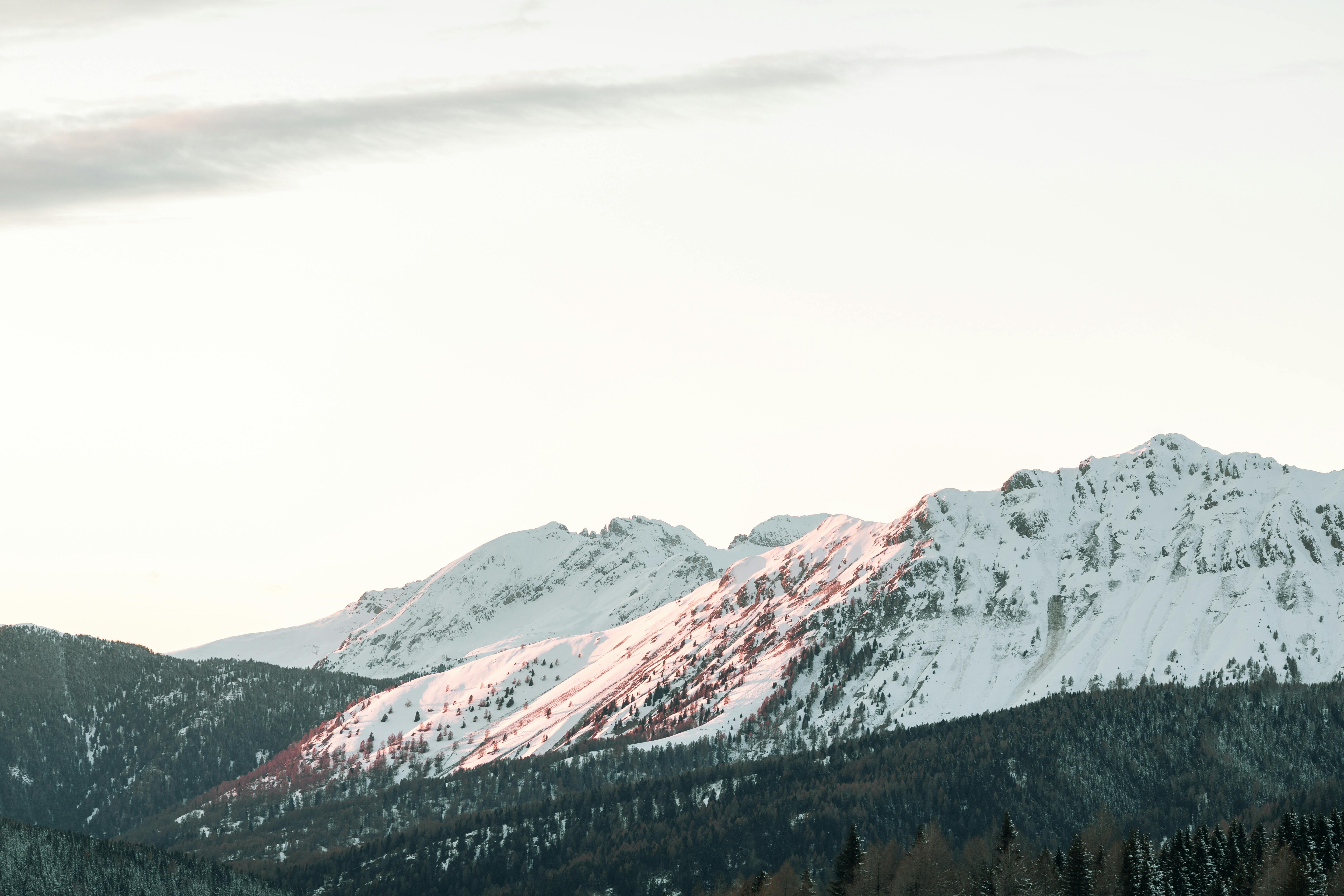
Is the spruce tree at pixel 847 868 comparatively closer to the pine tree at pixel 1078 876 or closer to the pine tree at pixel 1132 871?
the pine tree at pixel 1078 876

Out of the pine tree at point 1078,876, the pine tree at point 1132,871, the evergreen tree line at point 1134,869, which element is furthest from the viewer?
the pine tree at point 1078,876

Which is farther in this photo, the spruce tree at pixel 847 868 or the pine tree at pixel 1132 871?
the spruce tree at pixel 847 868

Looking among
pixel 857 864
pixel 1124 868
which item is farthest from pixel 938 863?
pixel 1124 868

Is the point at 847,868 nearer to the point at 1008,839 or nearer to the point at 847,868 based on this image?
the point at 847,868

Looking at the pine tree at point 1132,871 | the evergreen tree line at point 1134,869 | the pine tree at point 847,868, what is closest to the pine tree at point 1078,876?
the evergreen tree line at point 1134,869

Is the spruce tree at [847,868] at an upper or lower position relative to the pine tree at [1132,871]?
lower

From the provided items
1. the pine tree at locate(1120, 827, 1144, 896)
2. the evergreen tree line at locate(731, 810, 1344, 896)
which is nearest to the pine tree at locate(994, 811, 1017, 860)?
the evergreen tree line at locate(731, 810, 1344, 896)

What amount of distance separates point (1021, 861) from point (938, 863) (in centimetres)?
1762

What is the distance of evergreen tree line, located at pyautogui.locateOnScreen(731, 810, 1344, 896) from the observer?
15938 centimetres

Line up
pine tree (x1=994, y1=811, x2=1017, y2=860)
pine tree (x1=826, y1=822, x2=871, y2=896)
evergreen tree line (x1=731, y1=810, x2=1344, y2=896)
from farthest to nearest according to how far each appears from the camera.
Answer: pine tree (x1=826, y1=822, x2=871, y2=896) → pine tree (x1=994, y1=811, x2=1017, y2=860) → evergreen tree line (x1=731, y1=810, x2=1344, y2=896)

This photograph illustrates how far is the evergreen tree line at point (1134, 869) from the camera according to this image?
523 feet

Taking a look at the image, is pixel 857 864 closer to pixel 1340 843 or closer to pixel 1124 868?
pixel 1124 868

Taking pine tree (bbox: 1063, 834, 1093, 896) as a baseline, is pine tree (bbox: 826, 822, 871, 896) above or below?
below

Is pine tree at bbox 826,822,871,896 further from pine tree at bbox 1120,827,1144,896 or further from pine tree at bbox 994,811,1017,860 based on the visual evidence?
pine tree at bbox 1120,827,1144,896
